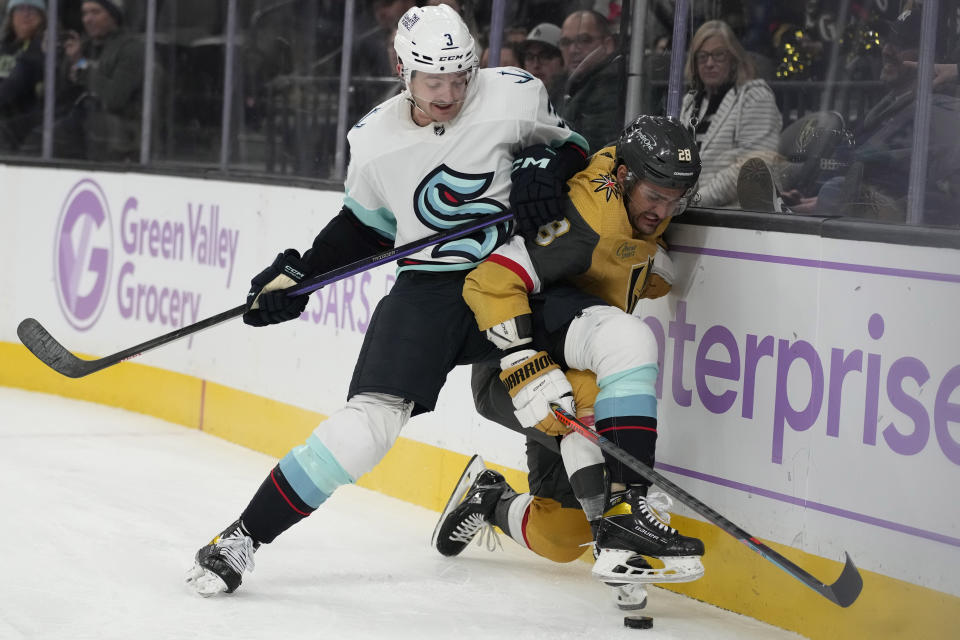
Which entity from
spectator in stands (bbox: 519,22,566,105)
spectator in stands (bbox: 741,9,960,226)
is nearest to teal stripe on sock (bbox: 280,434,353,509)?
spectator in stands (bbox: 741,9,960,226)

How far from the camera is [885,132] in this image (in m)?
2.91

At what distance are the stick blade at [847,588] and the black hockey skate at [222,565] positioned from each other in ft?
4.06

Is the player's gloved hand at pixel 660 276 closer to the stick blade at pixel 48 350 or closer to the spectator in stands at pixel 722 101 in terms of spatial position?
the spectator in stands at pixel 722 101

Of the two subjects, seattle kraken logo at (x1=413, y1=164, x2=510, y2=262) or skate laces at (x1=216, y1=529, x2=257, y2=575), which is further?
seattle kraken logo at (x1=413, y1=164, x2=510, y2=262)

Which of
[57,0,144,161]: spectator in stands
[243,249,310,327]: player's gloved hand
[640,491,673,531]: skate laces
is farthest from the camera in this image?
[57,0,144,161]: spectator in stands

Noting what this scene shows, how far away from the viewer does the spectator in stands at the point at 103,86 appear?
556 cm

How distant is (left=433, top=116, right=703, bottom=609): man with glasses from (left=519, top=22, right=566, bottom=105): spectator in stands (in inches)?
35.7

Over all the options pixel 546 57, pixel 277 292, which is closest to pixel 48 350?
pixel 277 292

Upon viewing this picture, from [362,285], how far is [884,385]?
201 centimetres

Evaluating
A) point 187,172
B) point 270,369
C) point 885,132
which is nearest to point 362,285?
point 270,369

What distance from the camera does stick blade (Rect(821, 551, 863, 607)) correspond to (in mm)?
2471

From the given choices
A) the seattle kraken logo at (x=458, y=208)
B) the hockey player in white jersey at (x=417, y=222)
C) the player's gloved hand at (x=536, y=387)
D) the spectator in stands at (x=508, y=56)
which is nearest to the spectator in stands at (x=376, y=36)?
the spectator in stands at (x=508, y=56)

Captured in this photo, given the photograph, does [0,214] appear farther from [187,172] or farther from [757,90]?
[757,90]

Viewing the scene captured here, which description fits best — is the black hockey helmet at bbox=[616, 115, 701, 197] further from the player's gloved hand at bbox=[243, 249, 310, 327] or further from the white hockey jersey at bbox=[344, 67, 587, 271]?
the player's gloved hand at bbox=[243, 249, 310, 327]
